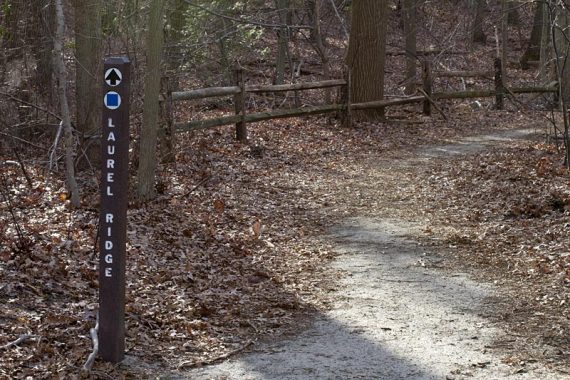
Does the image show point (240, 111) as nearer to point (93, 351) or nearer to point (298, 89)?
point (298, 89)

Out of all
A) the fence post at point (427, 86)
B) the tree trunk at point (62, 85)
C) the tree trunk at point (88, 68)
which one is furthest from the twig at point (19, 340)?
the fence post at point (427, 86)

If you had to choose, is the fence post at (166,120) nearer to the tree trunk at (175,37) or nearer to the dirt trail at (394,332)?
the tree trunk at (175,37)

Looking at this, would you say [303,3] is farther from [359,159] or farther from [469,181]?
[469,181]

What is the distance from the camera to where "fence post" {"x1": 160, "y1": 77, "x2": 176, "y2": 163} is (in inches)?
521

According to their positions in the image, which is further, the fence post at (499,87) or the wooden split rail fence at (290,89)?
the fence post at (499,87)

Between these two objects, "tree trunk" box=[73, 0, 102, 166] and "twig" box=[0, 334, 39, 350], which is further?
"tree trunk" box=[73, 0, 102, 166]

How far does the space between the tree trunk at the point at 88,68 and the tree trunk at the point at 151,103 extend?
1.60m

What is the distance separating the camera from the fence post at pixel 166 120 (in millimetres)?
13234

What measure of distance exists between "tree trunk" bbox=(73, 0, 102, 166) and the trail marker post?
6385 millimetres

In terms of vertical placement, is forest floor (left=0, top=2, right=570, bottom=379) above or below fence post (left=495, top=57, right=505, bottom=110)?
below

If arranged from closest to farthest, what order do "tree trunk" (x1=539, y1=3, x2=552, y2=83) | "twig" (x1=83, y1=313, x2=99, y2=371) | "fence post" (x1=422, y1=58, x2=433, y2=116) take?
"twig" (x1=83, y1=313, x2=99, y2=371) → "fence post" (x1=422, y1=58, x2=433, y2=116) → "tree trunk" (x1=539, y1=3, x2=552, y2=83)

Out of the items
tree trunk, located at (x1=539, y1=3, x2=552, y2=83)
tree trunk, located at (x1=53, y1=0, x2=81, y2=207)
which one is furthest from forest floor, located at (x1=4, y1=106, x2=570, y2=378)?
tree trunk, located at (x1=539, y1=3, x2=552, y2=83)

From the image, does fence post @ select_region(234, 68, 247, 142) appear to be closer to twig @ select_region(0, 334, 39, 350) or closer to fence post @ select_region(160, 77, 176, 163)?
fence post @ select_region(160, 77, 176, 163)

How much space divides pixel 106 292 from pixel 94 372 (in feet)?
1.81
